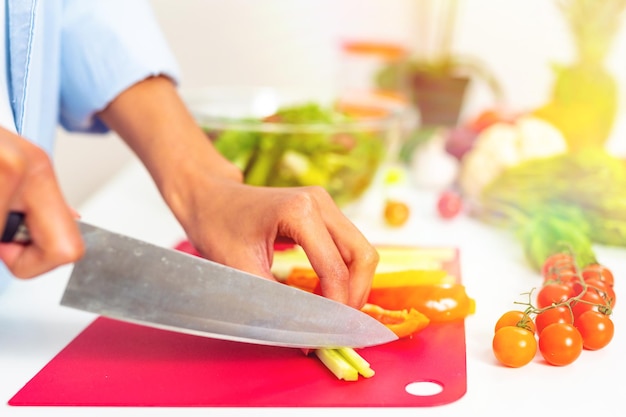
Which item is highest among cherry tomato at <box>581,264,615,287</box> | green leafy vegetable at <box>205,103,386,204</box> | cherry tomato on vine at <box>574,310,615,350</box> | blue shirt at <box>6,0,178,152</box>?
blue shirt at <box>6,0,178,152</box>

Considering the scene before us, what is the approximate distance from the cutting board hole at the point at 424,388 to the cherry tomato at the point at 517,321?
0.36ft

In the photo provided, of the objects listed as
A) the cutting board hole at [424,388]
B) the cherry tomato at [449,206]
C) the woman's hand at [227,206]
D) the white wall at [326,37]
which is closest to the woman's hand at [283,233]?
the woman's hand at [227,206]

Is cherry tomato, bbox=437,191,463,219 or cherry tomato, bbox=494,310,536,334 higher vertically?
cherry tomato, bbox=437,191,463,219

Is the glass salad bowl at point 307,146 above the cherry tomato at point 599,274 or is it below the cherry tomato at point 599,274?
above

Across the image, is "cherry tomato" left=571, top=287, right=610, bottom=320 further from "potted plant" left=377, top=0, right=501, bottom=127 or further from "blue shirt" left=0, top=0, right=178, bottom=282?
"potted plant" left=377, top=0, right=501, bottom=127

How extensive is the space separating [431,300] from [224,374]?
0.26 meters

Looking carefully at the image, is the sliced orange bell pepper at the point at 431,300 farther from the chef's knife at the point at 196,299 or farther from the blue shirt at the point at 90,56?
the blue shirt at the point at 90,56

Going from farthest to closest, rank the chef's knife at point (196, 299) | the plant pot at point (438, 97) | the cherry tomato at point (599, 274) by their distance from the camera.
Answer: the plant pot at point (438, 97) → the cherry tomato at point (599, 274) → the chef's knife at point (196, 299)

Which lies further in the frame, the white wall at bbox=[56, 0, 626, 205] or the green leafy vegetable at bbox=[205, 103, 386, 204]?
the white wall at bbox=[56, 0, 626, 205]

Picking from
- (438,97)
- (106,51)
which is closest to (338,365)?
(106,51)

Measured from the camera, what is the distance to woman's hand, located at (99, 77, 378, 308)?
899 mm

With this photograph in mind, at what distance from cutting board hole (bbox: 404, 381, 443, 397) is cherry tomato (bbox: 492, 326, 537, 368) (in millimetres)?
77

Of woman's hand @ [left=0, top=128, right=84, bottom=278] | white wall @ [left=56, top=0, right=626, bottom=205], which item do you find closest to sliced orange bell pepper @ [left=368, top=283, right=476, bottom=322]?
woman's hand @ [left=0, top=128, right=84, bottom=278]

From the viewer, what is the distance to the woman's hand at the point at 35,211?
0.66 meters
